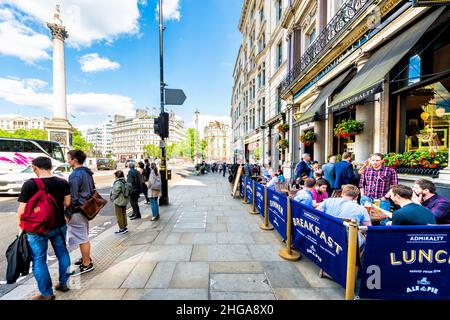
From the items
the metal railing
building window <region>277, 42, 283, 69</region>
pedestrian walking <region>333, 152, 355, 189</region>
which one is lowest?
pedestrian walking <region>333, 152, 355, 189</region>

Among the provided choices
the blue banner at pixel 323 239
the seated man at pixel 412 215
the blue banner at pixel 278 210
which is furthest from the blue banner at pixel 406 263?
the blue banner at pixel 278 210

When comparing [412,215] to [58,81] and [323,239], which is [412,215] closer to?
[323,239]

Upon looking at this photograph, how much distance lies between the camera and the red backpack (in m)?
2.43

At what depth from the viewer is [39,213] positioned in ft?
8.06

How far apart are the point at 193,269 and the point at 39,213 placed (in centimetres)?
235

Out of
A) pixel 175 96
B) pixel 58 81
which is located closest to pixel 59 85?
pixel 58 81

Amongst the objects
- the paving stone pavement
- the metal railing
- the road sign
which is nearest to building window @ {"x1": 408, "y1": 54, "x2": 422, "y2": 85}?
the metal railing

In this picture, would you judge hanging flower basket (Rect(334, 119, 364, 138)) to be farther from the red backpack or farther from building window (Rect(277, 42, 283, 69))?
building window (Rect(277, 42, 283, 69))

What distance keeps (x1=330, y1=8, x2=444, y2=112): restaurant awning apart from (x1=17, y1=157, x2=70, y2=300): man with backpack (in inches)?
280

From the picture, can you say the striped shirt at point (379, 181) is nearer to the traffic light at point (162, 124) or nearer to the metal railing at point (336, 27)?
the metal railing at point (336, 27)

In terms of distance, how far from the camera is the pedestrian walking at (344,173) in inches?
225
